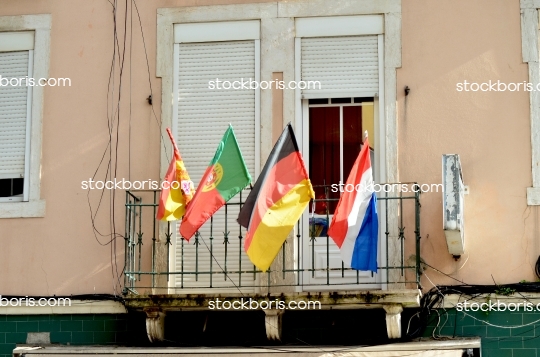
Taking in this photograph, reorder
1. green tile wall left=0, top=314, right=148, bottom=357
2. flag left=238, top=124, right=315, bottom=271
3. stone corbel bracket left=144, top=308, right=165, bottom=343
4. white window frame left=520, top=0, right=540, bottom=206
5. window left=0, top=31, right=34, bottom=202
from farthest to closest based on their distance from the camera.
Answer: window left=0, top=31, right=34, bottom=202
green tile wall left=0, top=314, right=148, bottom=357
white window frame left=520, top=0, right=540, bottom=206
stone corbel bracket left=144, top=308, right=165, bottom=343
flag left=238, top=124, right=315, bottom=271

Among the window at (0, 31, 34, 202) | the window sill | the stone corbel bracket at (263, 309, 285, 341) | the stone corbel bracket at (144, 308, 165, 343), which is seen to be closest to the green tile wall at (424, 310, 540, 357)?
the stone corbel bracket at (263, 309, 285, 341)

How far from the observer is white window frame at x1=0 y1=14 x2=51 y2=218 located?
43.7 feet

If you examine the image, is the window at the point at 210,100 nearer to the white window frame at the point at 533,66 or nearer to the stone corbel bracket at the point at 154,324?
the stone corbel bracket at the point at 154,324

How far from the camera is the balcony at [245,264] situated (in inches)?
486

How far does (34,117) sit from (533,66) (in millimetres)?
5060

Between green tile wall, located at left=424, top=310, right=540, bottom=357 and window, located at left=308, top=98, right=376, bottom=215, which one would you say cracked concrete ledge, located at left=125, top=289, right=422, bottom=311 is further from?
window, located at left=308, top=98, right=376, bottom=215

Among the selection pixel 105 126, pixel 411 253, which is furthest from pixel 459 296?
pixel 105 126

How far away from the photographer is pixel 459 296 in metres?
12.5

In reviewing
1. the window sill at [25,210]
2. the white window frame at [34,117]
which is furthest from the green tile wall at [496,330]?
the white window frame at [34,117]

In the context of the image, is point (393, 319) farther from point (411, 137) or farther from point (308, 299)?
point (411, 137)

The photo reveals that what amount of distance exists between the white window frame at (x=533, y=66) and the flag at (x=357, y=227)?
1651 millimetres

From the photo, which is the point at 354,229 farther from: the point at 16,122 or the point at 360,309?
the point at 16,122

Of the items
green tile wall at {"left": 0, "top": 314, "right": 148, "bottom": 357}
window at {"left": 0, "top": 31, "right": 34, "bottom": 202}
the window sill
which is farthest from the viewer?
window at {"left": 0, "top": 31, "right": 34, "bottom": 202}

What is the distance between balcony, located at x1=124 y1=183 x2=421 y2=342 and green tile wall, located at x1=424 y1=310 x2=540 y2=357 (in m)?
0.48
